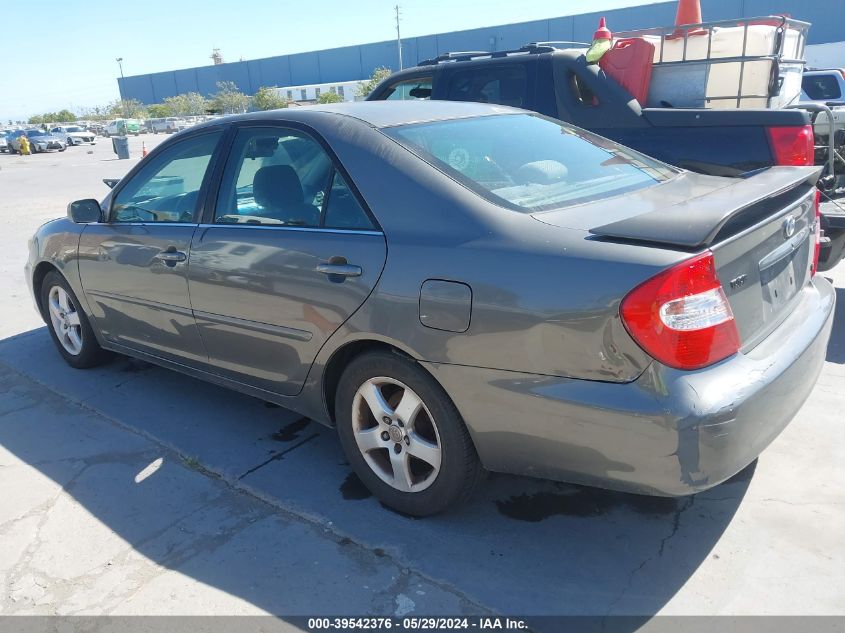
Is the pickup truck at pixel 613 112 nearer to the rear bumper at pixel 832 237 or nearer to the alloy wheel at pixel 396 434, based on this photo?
the rear bumper at pixel 832 237

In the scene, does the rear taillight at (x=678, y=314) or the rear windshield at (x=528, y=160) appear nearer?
the rear taillight at (x=678, y=314)

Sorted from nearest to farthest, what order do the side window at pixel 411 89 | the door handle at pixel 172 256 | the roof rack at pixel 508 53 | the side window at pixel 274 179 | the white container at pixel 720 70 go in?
the side window at pixel 274 179, the door handle at pixel 172 256, the white container at pixel 720 70, the roof rack at pixel 508 53, the side window at pixel 411 89

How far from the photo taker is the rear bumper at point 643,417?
7.12 ft

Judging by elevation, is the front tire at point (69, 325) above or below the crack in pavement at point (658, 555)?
above

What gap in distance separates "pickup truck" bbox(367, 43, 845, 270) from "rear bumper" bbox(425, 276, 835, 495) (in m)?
2.36

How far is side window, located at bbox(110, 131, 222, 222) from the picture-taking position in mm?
3699

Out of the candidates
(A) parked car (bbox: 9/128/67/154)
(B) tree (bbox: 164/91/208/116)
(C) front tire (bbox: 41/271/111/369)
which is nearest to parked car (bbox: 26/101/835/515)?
(C) front tire (bbox: 41/271/111/369)

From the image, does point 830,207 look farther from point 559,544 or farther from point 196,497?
point 196,497

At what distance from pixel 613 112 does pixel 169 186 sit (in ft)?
10.9

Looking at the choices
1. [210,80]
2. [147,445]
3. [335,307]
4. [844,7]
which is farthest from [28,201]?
[210,80]

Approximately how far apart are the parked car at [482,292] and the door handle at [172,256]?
1 cm

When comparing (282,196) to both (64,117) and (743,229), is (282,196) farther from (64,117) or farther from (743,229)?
(64,117)

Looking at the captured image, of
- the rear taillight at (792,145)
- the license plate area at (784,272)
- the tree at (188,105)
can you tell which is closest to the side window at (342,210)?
→ the license plate area at (784,272)

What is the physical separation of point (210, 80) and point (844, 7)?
70.2m
